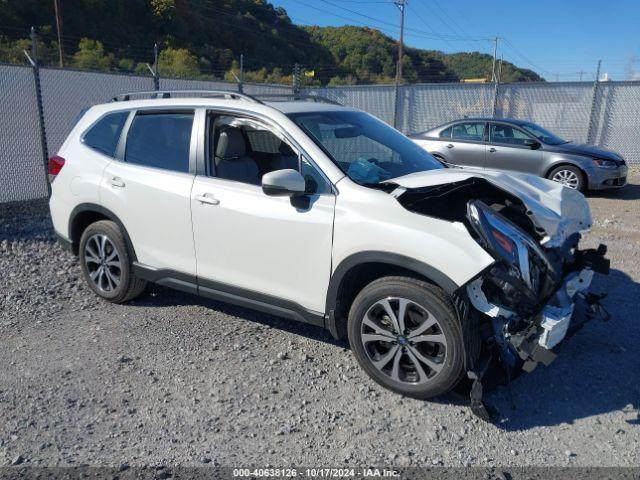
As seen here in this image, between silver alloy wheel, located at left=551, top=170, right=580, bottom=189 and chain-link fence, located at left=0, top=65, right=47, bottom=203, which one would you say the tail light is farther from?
silver alloy wheel, located at left=551, top=170, right=580, bottom=189

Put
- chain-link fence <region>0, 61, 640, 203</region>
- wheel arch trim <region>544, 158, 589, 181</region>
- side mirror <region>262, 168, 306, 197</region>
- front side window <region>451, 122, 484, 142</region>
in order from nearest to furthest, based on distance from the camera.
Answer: side mirror <region>262, 168, 306, 197</region> < chain-link fence <region>0, 61, 640, 203</region> < wheel arch trim <region>544, 158, 589, 181</region> < front side window <region>451, 122, 484, 142</region>

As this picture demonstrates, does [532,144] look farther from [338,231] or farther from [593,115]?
[338,231]

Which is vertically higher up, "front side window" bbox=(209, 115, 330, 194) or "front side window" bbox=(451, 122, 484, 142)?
"front side window" bbox=(209, 115, 330, 194)

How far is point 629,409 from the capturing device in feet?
11.1

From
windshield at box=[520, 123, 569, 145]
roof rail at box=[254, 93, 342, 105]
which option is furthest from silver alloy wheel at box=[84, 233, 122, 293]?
windshield at box=[520, 123, 569, 145]

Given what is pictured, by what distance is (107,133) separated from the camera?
494 centimetres

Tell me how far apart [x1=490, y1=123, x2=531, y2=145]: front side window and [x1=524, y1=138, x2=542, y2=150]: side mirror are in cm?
11

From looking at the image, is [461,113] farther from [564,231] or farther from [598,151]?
[564,231]

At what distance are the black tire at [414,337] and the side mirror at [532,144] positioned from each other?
28.4 ft

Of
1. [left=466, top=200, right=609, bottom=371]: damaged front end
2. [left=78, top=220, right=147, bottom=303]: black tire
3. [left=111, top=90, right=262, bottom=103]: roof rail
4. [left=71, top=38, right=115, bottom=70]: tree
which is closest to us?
[left=466, top=200, right=609, bottom=371]: damaged front end

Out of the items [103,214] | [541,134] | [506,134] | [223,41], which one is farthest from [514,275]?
[223,41]

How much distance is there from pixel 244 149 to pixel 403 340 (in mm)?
1963

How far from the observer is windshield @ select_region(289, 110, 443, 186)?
12.9 ft

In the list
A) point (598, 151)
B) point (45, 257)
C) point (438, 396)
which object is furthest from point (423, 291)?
point (598, 151)
